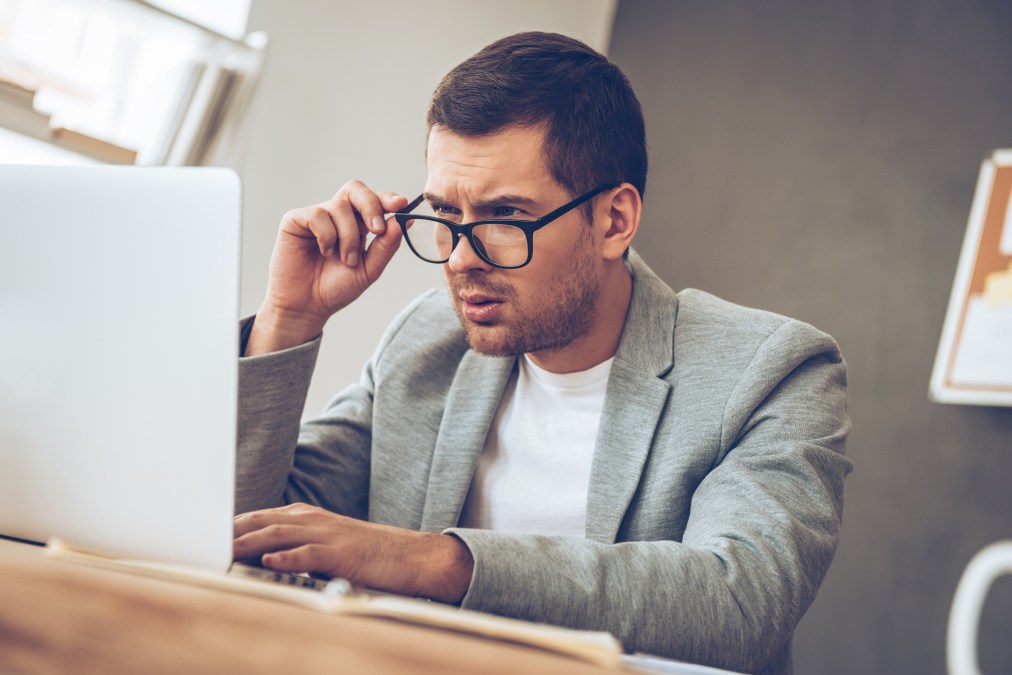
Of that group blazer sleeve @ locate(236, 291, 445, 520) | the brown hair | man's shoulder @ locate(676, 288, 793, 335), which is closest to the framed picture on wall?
man's shoulder @ locate(676, 288, 793, 335)

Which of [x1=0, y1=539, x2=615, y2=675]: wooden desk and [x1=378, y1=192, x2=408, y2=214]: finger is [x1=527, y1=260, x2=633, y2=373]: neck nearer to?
[x1=378, y1=192, x2=408, y2=214]: finger

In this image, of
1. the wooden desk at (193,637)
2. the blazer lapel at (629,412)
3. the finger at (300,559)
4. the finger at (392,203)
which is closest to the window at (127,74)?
the finger at (392,203)

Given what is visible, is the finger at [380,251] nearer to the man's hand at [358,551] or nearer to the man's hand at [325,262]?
the man's hand at [325,262]

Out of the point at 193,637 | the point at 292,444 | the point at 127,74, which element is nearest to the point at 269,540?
the point at 193,637

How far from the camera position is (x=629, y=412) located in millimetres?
1392

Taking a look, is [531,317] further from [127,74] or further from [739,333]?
[127,74]

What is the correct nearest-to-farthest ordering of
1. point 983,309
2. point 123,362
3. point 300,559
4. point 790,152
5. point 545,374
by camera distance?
point 123,362 < point 300,559 < point 545,374 < point 983,309 < point 790,152

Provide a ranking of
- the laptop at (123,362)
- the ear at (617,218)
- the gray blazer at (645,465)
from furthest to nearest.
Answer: the ear at (617,218) < the gray blazer at (645,465) < the laptop at (123,362)

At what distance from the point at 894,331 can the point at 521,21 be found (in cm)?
163

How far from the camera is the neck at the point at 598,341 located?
5.17 feet

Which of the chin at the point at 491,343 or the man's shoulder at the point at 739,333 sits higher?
the man's shoulder at the point at 739,333

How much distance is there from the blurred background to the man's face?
1.29 meters

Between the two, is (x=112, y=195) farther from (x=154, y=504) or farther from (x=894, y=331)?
(x=894, y=331)

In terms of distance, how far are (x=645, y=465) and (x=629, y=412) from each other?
0.08 m
